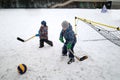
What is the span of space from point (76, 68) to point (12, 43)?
3716 millimetres

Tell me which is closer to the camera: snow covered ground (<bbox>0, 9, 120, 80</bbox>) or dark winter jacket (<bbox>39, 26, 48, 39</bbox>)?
snow covered ground (<bbox>0, 9, 120, 80</bbox>)

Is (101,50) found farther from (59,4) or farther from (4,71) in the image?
(59,4)

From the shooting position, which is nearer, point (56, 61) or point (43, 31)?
point (56, 61)

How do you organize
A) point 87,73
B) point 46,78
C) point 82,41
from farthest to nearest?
1. point 82,41
2. point 87,73
3. point 46,78

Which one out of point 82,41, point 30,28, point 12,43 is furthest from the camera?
point 30,28

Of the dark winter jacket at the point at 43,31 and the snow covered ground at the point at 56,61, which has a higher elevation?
the dark winter jacket at the point at 43,31

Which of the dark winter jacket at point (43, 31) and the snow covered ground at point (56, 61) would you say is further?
the dark winter jacket at point (43, 31)

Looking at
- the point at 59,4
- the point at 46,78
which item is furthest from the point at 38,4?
the point at 46,78

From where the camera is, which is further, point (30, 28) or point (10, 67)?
point (30, 28)

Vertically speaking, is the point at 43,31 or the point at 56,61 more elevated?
the point at 43,31

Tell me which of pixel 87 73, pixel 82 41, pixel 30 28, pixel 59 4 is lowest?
pixel 87 73

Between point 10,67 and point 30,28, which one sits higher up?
point 30,28

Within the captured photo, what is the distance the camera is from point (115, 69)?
4.43 meters

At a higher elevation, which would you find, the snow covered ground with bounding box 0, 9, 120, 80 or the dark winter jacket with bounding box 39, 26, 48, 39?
the dark winter jacket with bounding box 39, 26, 48, 39
